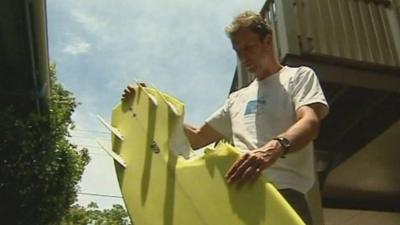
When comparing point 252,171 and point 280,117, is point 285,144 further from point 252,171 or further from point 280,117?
point 280,117

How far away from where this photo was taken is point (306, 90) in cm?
148

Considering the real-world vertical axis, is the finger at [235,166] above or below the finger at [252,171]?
above

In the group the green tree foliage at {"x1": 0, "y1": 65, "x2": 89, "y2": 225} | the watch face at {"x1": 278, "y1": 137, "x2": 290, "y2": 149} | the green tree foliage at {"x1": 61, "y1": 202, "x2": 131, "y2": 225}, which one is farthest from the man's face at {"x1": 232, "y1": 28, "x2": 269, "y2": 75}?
the green tree foliage at {"x1": 61, "y1": 202, "x2": 131, "y2": 225}

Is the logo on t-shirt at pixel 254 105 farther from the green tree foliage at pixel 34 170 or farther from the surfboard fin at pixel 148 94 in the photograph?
the green tree foliage at pixel 34 170

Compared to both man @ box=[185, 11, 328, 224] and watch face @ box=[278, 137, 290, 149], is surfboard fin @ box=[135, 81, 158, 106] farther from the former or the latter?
watch face @ box=[278, 137, 290, 149]

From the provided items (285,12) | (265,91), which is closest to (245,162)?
(265,91)

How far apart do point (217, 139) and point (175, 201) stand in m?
0.43

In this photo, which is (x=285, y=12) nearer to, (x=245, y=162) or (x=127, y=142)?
(x=127, y=142)

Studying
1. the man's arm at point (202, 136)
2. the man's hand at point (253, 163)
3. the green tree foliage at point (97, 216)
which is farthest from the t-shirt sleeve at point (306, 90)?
the green tree foliage at point (97, 216)

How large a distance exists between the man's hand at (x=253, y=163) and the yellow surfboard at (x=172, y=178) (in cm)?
2

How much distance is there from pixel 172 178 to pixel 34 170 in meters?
4.13

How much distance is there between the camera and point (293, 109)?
149cm

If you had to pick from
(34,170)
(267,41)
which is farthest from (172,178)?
(34,170)

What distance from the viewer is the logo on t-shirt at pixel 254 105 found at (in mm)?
1556
